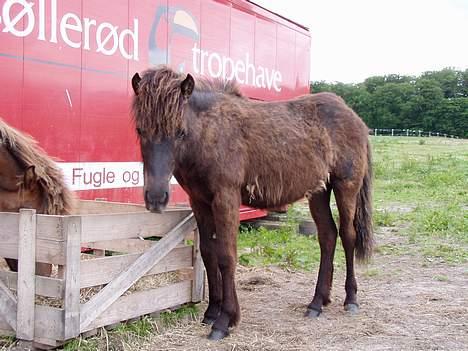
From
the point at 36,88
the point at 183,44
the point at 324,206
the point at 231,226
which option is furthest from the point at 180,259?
the point at 183,44

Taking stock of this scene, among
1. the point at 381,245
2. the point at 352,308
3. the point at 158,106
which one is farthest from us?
the point at 381,245

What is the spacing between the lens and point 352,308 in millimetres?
5078

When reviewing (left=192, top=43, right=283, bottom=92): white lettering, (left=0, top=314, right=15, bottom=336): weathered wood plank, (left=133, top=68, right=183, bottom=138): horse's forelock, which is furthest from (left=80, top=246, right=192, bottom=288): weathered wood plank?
(left=192, top=43, right=283, bottom=92): white lettering

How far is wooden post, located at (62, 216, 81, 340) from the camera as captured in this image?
11.4 feet

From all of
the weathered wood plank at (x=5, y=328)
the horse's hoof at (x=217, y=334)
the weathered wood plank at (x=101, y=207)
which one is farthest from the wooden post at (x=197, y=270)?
the weathered wood plank at (x=5, y=328)

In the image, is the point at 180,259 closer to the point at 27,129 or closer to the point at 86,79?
the point at 27,129

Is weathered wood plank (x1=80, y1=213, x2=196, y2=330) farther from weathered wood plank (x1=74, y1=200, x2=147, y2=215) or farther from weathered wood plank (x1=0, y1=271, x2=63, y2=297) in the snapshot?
weathered wood plank (x1=74, y1=200, x2=147, y2=215)

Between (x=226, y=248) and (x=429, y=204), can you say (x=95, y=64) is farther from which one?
(x=429, y=204)

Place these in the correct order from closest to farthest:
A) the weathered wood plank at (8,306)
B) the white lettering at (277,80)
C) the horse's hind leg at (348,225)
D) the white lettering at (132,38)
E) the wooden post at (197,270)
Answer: the weathered wood plank at (8,306) < the wooden post at (197,270) < the horse's hind leg at (348,225) < the white lettering at (132,38) < the white lettering at (277,80)

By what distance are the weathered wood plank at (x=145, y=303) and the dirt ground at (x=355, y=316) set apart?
0.73 feet

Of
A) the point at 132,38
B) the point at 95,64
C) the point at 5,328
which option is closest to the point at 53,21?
the point at 95,64

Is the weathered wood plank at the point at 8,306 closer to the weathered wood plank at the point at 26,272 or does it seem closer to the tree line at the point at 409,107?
the weathered wood plank at the point at 26,272

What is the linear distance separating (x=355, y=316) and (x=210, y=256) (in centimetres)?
143

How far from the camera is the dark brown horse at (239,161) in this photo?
3895mm
